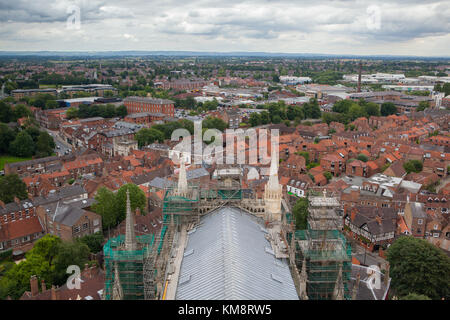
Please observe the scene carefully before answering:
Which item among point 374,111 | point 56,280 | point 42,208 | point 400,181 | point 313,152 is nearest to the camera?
point 56,280

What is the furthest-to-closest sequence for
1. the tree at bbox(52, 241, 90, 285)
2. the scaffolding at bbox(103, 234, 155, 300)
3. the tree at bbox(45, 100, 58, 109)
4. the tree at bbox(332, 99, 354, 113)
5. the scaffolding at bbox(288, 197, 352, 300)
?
the tree at bbox(45, 100, 58, 109) < the tree at bbox(332, 99, 354, 113) < the tree at bbox(52, 241, 90, 285) < the scaffolding at bbox(288, 197, 352, 300) < the scaffolding at bbox(103, 234, 155, 300)

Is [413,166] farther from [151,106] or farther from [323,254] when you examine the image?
[151,106]

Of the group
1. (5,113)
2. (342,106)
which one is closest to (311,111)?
(342,106)

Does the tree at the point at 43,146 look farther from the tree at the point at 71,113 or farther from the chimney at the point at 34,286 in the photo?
the chimney at the point at 34,286

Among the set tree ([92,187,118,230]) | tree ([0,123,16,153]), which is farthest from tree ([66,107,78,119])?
tree ([92,187,118,230])

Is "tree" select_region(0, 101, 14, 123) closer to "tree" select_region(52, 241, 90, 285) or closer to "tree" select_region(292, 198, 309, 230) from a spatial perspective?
"tree" select_region(52, 241, 90, 285)

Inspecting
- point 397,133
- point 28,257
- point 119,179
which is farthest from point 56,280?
point 397,133

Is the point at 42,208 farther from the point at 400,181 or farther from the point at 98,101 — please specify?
the point at 98,101
